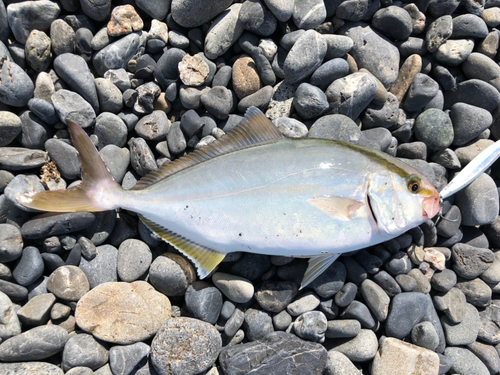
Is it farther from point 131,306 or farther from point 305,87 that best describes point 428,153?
point 131,306

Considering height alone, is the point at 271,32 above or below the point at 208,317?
above

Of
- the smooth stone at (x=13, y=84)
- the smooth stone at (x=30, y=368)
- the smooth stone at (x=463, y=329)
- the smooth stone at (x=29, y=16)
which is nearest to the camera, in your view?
the smooth stone at (x=30, y=368)

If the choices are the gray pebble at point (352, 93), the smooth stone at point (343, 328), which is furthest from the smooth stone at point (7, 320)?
the gray pebble at point (352, 93)

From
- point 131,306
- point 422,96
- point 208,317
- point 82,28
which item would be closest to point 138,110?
point 82,28

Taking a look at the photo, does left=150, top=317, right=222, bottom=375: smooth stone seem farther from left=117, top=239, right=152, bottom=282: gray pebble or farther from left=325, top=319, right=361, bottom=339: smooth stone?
left=325, top=319, right=361, bottom=339: smooth stone

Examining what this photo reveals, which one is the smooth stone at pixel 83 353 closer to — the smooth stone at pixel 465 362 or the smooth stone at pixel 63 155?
the smooth stone at pixel 63 155

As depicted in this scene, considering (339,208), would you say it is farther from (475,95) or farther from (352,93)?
(475,95)
